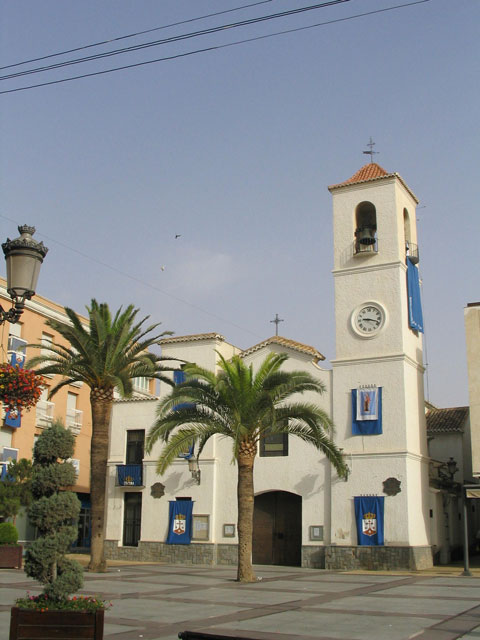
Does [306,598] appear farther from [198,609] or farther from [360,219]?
[360,219]

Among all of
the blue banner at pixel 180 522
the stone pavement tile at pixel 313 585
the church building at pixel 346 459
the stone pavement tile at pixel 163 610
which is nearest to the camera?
the stone pavement tile at pixel 163 610

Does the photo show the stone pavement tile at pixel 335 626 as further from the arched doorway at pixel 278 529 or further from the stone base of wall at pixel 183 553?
the stone base of wall at pixel 183 553

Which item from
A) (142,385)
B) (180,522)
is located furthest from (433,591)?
(142,385)

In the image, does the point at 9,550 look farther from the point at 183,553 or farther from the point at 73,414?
the point at 73,414

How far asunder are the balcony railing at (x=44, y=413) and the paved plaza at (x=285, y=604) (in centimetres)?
1422

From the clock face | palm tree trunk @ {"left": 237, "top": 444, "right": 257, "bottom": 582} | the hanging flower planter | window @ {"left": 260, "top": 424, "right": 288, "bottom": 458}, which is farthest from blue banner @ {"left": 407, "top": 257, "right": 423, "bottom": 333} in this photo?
the hanging flower planter

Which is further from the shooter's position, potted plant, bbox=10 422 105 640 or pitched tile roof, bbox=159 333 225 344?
pitched tile roof, bbox=159 333 225 344

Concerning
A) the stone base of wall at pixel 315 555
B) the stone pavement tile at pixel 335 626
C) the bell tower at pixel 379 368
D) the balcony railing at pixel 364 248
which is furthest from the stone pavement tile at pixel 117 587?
the balcony railing at pixel 364 248

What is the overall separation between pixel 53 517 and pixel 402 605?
9.54 metres

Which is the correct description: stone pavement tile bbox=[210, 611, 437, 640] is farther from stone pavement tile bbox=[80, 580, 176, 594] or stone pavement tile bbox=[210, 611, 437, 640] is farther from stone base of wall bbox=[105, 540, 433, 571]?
stone base of wall bbox=[105, 540, 433, 571]

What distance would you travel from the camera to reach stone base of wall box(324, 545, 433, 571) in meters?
28.0

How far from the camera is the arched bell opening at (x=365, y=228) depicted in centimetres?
3160

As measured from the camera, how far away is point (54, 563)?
10094mm

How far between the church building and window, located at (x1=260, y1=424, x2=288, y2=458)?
3.1 inches
